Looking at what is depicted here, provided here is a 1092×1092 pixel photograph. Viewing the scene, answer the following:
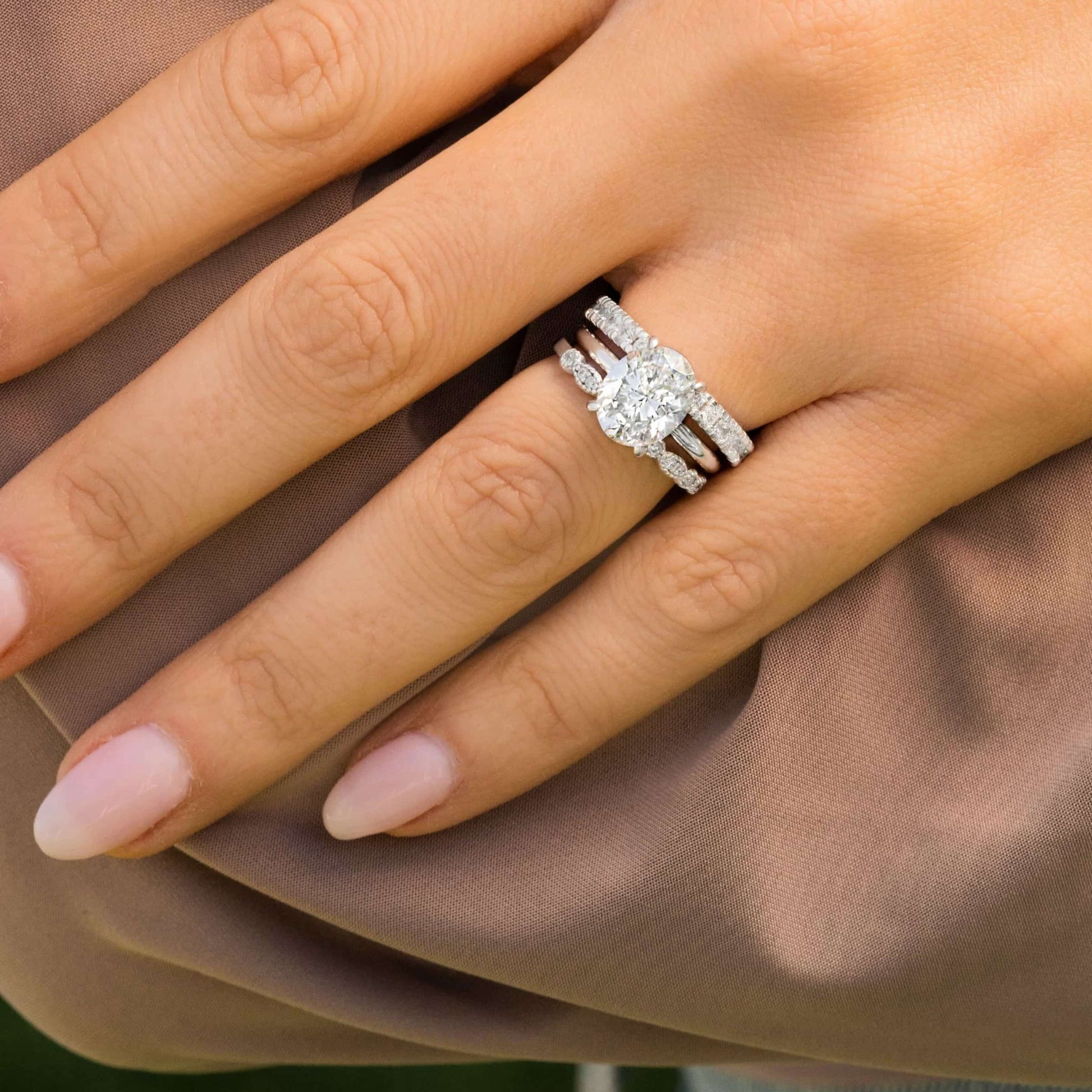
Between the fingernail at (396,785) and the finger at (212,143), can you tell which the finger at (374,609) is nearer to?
the fingernail at (396,785)

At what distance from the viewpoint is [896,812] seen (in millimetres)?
690

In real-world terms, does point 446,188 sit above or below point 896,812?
above

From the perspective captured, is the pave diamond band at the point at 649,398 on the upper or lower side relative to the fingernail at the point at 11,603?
lower

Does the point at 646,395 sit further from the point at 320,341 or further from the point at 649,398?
the point at 320,341

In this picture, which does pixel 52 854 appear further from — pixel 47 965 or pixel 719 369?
pixel 719 369

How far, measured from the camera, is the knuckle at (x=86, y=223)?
647 millimetres

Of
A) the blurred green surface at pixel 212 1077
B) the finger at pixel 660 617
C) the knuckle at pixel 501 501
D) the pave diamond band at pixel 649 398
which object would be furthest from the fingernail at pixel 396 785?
the blurred green surface at pixel 212 1077

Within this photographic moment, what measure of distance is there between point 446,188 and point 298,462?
18cm

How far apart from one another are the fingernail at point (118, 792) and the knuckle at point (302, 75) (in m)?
0.35

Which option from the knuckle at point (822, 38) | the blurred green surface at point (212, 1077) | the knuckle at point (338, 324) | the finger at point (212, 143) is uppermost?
the finger at point (212, 143)

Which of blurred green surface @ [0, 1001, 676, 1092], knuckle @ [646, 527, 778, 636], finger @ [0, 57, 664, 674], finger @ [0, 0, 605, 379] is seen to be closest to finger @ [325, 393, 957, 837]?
knuckle @ [646, 527, 778, 636]

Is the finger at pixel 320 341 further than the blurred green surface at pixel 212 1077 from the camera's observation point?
No

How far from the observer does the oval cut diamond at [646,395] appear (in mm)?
629

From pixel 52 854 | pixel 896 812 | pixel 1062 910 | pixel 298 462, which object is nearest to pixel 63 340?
pixel 298 462
